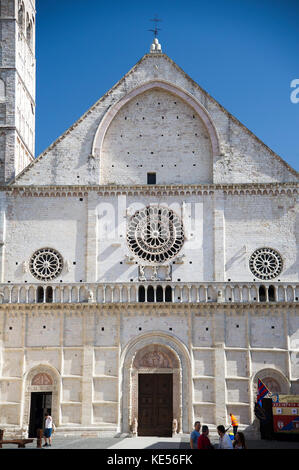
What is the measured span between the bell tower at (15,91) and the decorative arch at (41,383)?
286 inches

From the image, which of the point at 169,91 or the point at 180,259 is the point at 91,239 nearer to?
the point at 180,259

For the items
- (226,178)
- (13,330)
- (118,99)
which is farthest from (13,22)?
(13,330)

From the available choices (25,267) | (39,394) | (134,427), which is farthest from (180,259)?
(39,394)

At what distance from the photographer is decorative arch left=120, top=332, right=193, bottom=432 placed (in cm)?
2375

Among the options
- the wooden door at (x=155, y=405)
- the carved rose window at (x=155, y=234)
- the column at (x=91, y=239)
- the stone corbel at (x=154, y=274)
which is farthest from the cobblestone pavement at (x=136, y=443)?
the carved rose window at (x=155, y=234)

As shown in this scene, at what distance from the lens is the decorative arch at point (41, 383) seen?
2400 cm

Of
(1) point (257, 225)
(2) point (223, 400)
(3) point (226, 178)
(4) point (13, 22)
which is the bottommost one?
(2) point (223, 400)

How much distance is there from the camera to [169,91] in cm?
2678

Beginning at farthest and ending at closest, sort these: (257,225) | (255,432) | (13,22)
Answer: (13,22) → (257,225) → (255,432)

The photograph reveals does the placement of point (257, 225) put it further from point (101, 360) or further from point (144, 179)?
point (101, 360)

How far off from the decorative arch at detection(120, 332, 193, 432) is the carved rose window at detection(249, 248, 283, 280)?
12.8 feet
